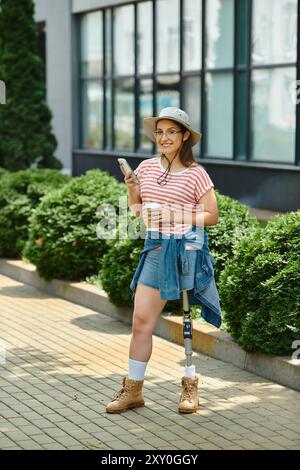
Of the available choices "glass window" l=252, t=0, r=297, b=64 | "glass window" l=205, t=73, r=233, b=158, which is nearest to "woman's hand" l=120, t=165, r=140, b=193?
"glass window" l=252, t=0, r=297, b=64

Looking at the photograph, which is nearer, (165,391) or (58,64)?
(165,391)

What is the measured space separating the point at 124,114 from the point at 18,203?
36.0 feet

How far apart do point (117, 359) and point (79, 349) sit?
0.53 metres

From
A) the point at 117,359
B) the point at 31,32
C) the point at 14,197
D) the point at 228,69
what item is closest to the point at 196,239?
the point at 117,359

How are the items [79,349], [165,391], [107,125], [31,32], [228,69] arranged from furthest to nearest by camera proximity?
[107,125] → [228,69] → [31,32] → [79,349] → [165,391]

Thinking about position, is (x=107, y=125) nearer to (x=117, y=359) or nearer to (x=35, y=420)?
(x=117, y=359)

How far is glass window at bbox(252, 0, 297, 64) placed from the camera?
1866 centimetres

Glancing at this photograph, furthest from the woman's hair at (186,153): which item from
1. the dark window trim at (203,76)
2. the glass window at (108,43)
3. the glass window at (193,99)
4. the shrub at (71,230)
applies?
the glass window at (108,43)

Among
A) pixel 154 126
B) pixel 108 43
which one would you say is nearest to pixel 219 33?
pixel 108 43

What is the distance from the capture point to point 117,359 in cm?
882

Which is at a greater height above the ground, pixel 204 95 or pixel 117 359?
pixel 204 95

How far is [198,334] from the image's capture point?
9.05 m

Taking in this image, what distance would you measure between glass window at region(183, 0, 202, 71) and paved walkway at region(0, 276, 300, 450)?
12.0 meters

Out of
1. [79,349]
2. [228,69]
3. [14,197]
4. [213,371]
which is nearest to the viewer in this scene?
[213,371]
